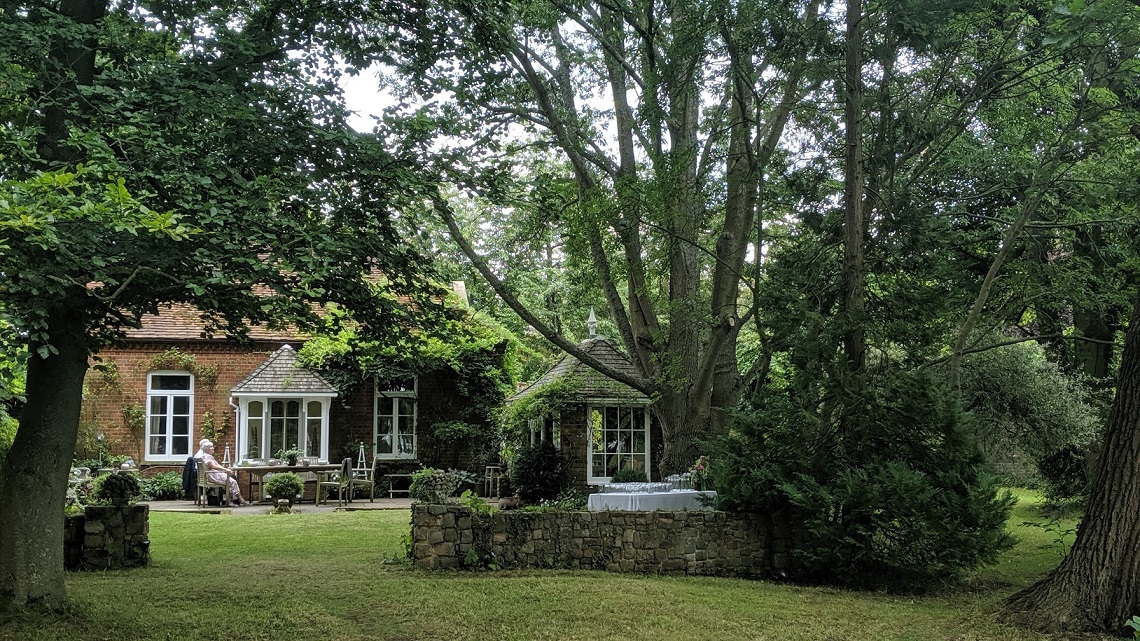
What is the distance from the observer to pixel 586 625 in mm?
7863

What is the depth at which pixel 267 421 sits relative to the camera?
20.0 metres

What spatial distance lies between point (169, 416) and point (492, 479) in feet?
26.3

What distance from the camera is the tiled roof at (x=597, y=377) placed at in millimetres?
18297

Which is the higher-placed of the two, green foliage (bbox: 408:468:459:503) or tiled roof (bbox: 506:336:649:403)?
tiled roof (bbox: 506:336:649:403)

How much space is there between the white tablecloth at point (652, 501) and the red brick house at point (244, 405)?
9.86m

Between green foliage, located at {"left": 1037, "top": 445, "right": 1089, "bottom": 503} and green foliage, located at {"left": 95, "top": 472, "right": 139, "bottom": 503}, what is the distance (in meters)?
15.3

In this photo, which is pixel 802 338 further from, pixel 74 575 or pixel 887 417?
pixel 74 575

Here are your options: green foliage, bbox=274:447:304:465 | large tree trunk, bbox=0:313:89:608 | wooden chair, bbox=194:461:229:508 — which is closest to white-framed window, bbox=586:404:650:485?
green foliage, bbox=274:447:304:465

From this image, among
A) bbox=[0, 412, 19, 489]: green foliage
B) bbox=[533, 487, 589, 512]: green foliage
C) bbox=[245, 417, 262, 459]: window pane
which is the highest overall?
bbox=[0, 412, 19, 489]: green foliage

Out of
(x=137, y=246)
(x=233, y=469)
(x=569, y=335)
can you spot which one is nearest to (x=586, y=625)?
(x=137, y=246)

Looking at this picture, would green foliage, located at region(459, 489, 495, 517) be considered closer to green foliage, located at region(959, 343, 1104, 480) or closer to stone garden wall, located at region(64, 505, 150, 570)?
stone garden wall, located at region(64, 505, 150, 570)

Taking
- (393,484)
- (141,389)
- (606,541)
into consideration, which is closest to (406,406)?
(393,484)

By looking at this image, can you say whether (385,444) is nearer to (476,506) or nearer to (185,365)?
(185,365)

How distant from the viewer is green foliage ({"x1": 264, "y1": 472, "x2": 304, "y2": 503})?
55.0 feet
